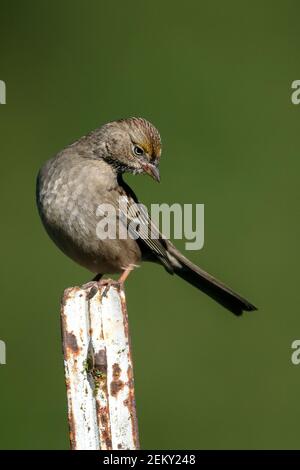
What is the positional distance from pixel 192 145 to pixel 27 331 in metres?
2.29

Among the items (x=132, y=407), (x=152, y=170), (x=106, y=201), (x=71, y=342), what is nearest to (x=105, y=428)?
(x=132, y=407)

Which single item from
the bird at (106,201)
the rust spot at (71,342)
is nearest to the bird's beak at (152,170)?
the bird at (106,201)

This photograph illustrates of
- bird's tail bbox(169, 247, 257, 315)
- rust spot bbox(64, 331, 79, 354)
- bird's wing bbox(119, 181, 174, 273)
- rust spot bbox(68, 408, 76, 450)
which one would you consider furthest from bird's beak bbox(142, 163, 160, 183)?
rust spot bbox(68, 408, 76, 450)

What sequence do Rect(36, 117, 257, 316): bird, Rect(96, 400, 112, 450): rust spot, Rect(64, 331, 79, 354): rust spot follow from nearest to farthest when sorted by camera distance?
Rect(96, 400, 112, 450): rust spot, Rect(64, 331, 79, 354): rust spot, Rect(36, 117, 257, 316): bird

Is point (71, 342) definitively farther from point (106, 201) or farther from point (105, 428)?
point (106, 201)

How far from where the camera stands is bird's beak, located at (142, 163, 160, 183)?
636 cm

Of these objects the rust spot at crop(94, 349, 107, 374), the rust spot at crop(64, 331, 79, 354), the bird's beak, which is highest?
the bird's beak

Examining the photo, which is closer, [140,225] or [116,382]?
[116,382]

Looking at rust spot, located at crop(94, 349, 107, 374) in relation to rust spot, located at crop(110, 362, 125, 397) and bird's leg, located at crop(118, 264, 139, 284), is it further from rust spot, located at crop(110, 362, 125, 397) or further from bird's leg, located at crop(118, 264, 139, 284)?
bird's leg, located at crop(118, 264, 139, 284)

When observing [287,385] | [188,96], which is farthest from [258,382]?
[188,96]

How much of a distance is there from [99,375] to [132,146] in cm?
217

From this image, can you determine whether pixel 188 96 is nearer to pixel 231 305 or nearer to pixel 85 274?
pixel 85 274

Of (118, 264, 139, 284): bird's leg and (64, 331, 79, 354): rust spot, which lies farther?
(118, 264, 139, 284): bird's leg

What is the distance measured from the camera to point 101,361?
14.9 feet
